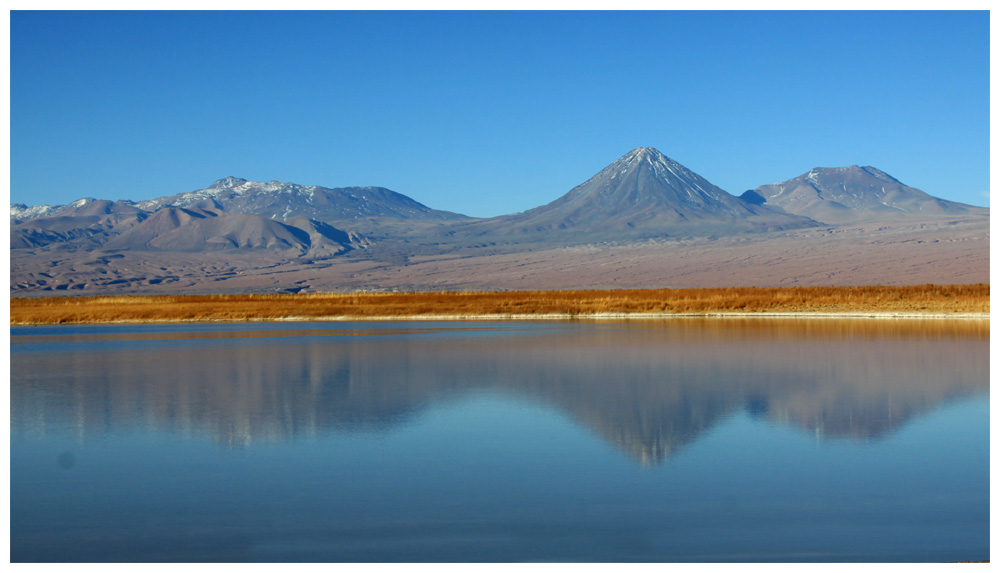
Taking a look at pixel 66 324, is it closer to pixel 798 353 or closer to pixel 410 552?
pixel 798 353

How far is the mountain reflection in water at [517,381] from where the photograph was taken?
40.6 ft

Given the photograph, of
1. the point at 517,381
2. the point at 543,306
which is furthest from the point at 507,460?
the point at 543,306

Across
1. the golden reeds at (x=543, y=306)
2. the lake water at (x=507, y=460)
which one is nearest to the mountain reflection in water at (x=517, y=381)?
the lake water at (x=507, y=460)

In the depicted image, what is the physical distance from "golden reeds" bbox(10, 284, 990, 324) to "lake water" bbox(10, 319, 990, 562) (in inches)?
971

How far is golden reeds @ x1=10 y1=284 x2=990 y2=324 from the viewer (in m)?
43.5

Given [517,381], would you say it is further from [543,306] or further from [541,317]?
[543,306]

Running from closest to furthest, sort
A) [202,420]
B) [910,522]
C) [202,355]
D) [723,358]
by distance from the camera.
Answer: [910,522]
[202,420]
[723,358]
[202,355]

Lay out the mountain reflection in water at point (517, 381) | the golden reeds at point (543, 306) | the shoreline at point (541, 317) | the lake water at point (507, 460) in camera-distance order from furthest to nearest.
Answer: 1. the golden reeds at point (543, 306)
2. the shoreline at point (541, 317)
3. the mountain reflection in water at point (517, 381)
4. the lake water at point (507, 460)

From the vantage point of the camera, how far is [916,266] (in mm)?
125375

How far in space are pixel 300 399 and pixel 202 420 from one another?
2.03 metres

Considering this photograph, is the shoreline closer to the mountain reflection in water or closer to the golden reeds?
the golden reeds

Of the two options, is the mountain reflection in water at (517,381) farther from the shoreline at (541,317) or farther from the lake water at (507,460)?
the shoreline at (541,317)

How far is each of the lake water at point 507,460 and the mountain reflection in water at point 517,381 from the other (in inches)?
3.4

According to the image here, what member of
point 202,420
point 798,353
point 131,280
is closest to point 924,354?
point 798,353
